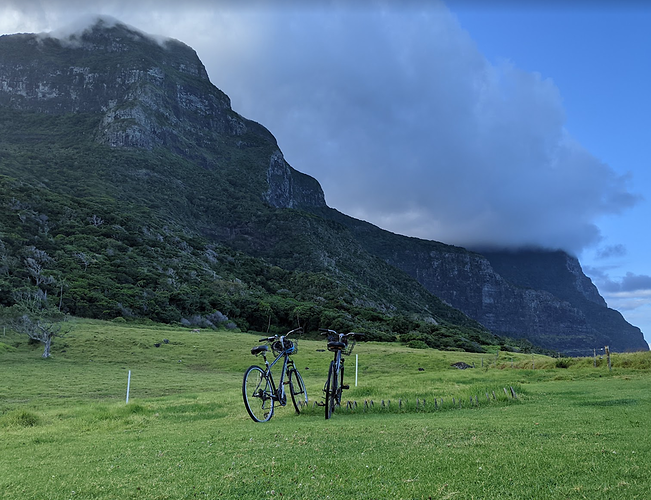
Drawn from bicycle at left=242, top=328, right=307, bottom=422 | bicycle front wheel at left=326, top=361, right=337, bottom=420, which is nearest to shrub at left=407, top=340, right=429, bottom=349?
bicycle front wheel at left=326, top=361, right=337, bottom=420

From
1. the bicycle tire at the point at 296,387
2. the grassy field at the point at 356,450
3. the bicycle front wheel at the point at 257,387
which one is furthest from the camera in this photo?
the bicycle tire at the point at 296,387

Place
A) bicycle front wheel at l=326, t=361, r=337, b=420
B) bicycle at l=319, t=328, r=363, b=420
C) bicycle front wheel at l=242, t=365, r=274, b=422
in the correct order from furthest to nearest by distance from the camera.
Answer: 1. bicycle front wheel at l=326, t=361, r=337, b=420
2. bicycle at l=319, t=328, r=363, b=420
3. bicycle front wheel at l=242, t=365, r=274, b=422

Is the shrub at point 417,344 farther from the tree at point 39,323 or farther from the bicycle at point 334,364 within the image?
the bicycle at point 334,364

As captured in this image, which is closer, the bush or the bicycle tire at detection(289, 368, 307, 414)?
the bicycle tire at detection(289, 368, 307, 414)

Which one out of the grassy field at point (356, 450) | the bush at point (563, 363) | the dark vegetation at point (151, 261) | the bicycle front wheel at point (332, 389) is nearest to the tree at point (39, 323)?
the dark vegetation at point (151, 261)

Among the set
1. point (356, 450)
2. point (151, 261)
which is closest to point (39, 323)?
point (356, 450)

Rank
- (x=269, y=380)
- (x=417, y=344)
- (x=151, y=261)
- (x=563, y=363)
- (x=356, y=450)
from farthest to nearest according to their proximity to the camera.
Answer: (x=151, y=261)
(x=417, y=344)
(x=563, y=363)
(x=269, y=380)
(x=356, y=450)

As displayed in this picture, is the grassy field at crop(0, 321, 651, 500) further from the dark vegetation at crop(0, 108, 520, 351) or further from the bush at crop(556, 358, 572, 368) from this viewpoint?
the dark vegetation at crop(0, 108, 520, 351)

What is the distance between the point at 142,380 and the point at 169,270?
3444 inches

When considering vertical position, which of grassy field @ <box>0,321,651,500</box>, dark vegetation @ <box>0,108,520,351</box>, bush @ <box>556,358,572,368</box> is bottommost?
bush @ <box>556,358,572,368</box>

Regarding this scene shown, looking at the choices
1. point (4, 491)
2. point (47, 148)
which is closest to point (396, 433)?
point (4, 491)

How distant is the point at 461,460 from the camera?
5.94 metres

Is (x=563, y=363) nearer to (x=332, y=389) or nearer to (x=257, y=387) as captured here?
(x=332, y=389)

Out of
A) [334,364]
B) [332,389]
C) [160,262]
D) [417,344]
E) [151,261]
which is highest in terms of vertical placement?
[160,262]
